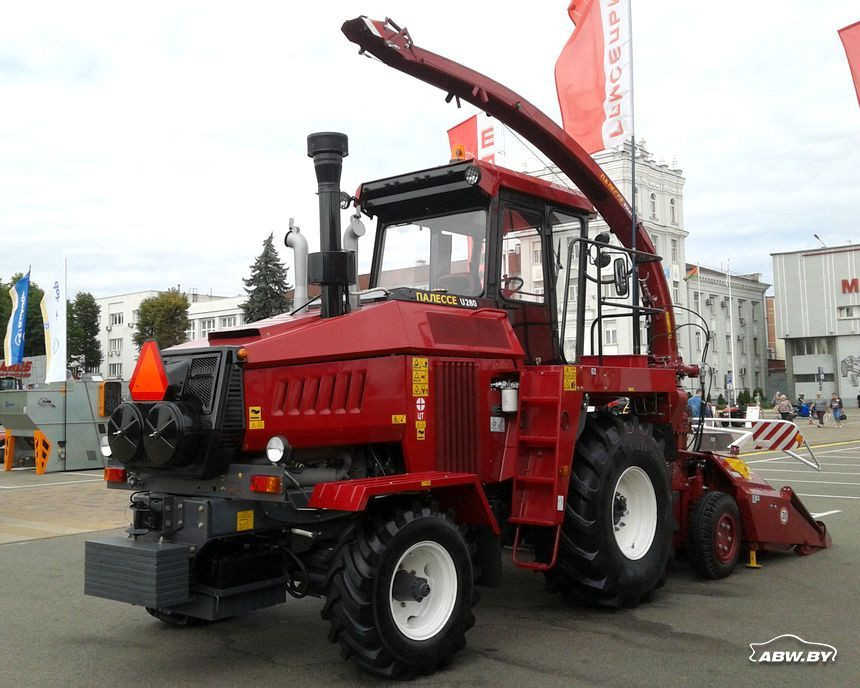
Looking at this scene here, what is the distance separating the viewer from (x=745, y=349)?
2854 inches

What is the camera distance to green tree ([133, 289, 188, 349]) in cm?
6638

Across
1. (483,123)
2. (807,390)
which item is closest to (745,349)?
(807,390)

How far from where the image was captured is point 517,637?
5984 millimetres

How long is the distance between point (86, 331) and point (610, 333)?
259 feet

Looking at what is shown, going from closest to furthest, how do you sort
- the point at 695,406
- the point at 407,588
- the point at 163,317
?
the point at 407,588 < the point at 695,406 < the point at 163,317

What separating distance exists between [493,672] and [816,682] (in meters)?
1.81

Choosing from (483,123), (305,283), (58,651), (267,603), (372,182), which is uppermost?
(483,123)

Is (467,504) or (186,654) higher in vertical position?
(467,504)

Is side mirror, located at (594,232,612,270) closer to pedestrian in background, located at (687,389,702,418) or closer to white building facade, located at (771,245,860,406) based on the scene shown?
pedestrian in background, located at (687,389,702,418)

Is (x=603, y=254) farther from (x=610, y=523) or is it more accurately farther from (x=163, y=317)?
(x=163, y=317)

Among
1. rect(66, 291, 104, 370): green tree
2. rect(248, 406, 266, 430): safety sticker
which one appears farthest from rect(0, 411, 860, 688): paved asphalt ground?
rect(66, 291, 104, 370): green tree

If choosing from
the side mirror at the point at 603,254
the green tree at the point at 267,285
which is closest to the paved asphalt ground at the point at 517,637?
the side mirror at the point at 603,254

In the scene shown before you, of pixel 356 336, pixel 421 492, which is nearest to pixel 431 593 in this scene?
pixel 421 492

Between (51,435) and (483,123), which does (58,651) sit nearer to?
(483,123)
